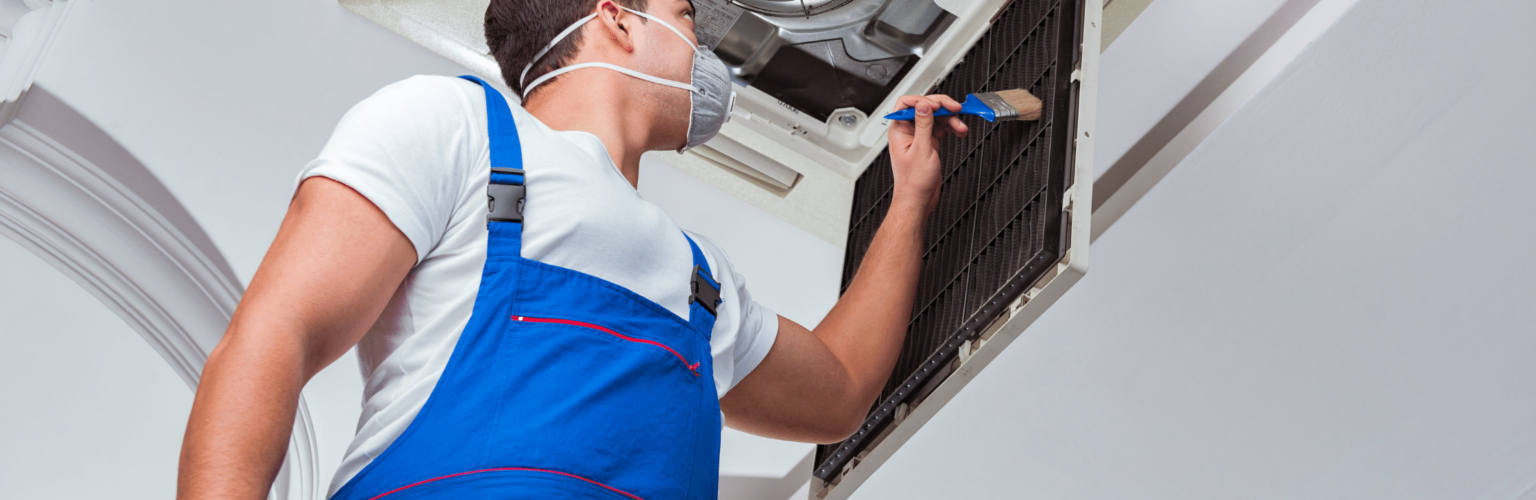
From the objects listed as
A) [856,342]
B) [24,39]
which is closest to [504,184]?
[856,342]

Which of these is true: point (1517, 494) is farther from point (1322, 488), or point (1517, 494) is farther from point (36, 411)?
point (36, 411)

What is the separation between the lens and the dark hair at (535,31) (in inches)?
59.0

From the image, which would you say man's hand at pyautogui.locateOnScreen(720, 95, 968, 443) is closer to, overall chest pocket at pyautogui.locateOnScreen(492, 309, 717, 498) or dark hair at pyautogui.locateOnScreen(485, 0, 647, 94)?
overall chest pocket at pyautogui.locateOnScreen(492, 309, 717, 498)

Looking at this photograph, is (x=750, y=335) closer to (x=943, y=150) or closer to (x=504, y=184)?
(x=504, y=184)

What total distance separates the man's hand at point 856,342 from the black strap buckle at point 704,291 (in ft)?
0.74

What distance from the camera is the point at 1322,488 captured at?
1.69m

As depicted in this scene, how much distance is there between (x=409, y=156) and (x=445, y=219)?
0.08 meters

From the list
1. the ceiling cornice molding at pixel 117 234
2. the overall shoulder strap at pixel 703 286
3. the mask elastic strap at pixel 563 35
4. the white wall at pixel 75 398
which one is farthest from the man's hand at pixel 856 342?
the white wall at pixel 75 398

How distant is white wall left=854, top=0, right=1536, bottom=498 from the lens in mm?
1445

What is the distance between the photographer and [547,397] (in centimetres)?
99

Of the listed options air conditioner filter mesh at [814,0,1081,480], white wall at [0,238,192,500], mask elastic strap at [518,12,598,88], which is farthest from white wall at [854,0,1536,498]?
white wall at [0,238,192,500]

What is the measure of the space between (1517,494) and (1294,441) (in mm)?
310

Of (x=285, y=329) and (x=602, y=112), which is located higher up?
(x=602, y=112)

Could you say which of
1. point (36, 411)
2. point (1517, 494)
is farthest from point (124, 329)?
point (1517, 494)
